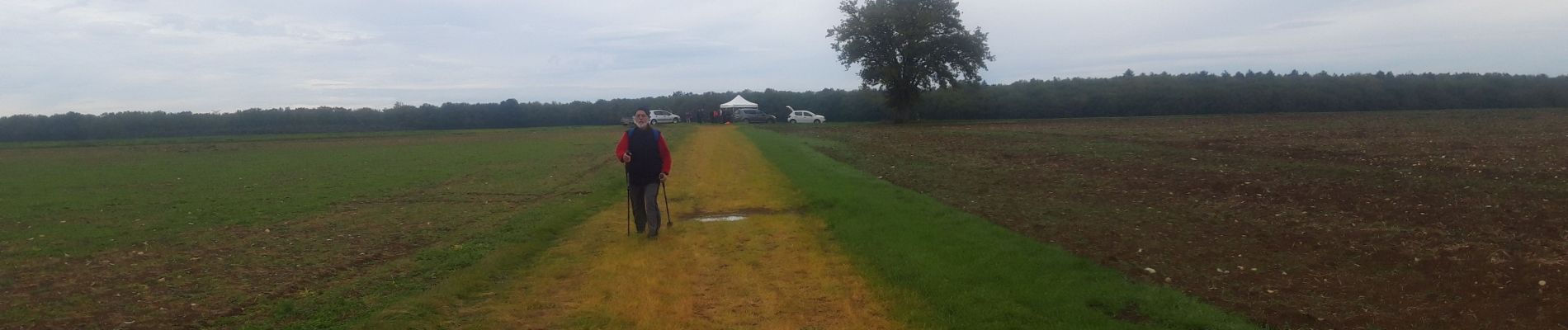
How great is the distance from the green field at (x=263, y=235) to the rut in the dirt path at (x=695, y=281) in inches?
27.7

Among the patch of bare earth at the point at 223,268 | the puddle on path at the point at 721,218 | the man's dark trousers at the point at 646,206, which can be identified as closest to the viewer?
the patch of bare earth at the point at 223,268

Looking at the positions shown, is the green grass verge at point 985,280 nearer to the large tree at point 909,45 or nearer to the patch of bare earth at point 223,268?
the patch of bare earth at point 223,268

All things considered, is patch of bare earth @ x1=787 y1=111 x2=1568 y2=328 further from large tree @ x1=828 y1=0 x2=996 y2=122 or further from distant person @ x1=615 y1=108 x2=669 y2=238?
large tree @ x1=828 y1=0 x2=996 y2=122

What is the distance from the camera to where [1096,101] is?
7575cm

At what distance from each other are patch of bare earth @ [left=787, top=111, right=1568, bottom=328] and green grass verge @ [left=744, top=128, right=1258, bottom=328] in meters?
0.43

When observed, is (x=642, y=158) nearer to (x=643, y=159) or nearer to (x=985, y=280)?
(x=643, y=159)

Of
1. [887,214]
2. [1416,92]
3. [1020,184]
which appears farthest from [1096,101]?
[887,214]

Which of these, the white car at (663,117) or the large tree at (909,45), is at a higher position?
the large tree at (909,45)

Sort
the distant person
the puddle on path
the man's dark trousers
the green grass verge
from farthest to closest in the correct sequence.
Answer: the puddle on path
the distant person
the man's dark trousers
the green grass verge

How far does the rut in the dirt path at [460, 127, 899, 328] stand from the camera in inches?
277

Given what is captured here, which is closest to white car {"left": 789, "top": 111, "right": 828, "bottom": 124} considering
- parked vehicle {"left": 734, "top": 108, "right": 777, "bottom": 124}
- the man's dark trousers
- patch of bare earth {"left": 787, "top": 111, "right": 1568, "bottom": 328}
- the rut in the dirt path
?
parked vehicle {"left": 734, "top": 108, "right": 777, "bottom": 124}

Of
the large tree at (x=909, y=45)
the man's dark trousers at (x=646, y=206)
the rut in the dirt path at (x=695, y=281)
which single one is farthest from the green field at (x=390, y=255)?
the large tree at (x=909, y=45)

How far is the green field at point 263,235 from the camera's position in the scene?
7.83 m

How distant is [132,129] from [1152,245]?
8535cm
